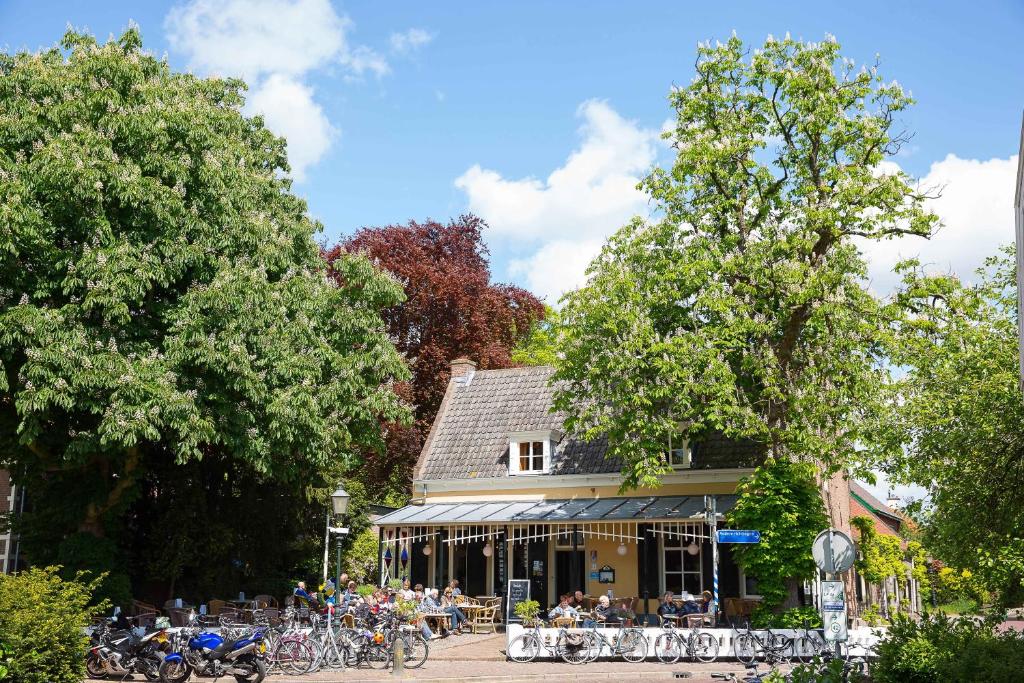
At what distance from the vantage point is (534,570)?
25.6 metres

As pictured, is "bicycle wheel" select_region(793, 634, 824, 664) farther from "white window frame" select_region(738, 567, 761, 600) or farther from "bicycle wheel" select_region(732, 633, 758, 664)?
"white window frame" select_region(738, 567, 761, 600)

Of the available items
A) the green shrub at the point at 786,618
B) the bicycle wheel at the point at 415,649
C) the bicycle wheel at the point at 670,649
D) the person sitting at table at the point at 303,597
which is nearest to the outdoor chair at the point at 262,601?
the person sitting at table at the point at 303,597

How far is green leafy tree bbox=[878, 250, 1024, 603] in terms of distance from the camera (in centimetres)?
1367

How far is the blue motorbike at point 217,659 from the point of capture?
14430 mm

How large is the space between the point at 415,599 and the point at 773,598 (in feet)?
27.5

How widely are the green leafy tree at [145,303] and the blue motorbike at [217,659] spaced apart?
3.64 meters

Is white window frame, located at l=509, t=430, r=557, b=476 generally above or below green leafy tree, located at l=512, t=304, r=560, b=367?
below

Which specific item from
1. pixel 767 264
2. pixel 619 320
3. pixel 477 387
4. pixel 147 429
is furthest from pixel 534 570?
pixel 147 429

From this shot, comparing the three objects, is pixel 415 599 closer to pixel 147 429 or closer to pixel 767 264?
pixel 147 429

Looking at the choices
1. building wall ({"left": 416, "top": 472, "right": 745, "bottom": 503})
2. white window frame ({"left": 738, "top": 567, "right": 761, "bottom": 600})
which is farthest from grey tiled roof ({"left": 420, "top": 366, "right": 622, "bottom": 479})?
white window frame ({"left": 738, "top": 567, "right": 761, "bottom": 600})

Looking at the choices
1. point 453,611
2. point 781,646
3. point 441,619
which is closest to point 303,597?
point 441,619

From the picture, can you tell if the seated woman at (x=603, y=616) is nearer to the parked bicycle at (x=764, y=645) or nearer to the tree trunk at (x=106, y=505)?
the parked bicycle at (x=764, y=645)

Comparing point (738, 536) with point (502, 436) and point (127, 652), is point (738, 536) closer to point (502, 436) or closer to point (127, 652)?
point (502, 436)

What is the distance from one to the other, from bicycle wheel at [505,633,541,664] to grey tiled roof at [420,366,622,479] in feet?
26.4
